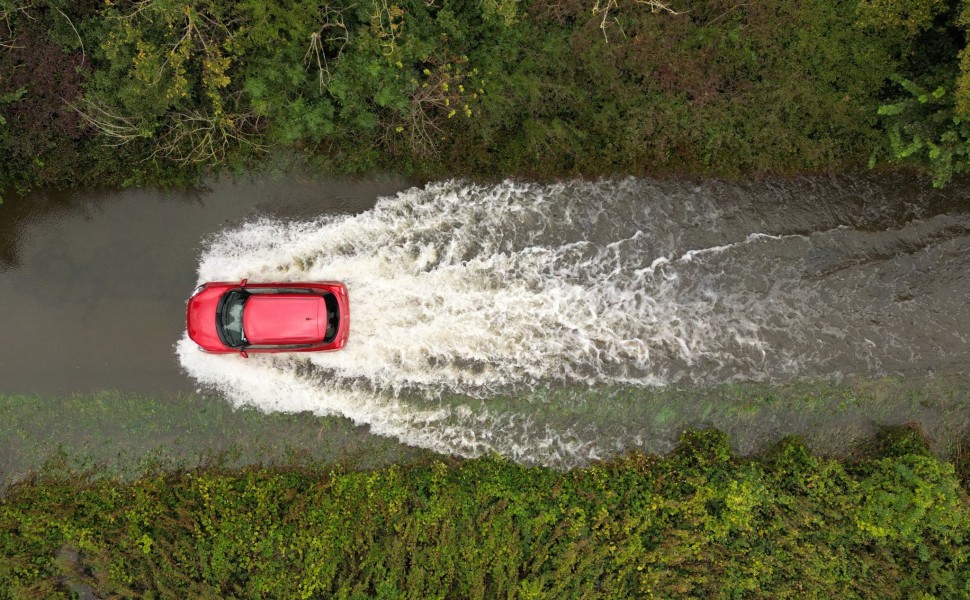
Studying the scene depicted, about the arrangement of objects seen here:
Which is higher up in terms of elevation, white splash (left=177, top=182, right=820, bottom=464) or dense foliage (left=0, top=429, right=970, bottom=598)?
white splash (left=177, top=182, right=820, bottom=464)

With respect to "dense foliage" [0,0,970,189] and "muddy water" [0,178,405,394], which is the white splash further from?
"dense foliage" [0,0,970,189]

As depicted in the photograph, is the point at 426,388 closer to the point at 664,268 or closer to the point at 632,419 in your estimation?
the point at 632,419

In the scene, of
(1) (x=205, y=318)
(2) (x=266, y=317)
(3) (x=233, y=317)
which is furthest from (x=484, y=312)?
(1) (x=205, y=318)

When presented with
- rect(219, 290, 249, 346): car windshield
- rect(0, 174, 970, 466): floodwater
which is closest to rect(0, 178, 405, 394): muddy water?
rect(0, 174, 970, 466): floodwater

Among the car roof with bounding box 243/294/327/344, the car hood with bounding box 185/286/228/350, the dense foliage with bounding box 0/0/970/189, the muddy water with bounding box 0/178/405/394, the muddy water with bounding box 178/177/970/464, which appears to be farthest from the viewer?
the muddy water with bounding box 178/177/970/464

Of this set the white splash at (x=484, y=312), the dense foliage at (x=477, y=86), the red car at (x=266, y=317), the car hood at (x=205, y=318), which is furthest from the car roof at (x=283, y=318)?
the dense foliage at (x=477, y=86)

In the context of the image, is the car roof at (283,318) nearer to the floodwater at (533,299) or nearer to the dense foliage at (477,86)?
the floodwater at (533,299)
